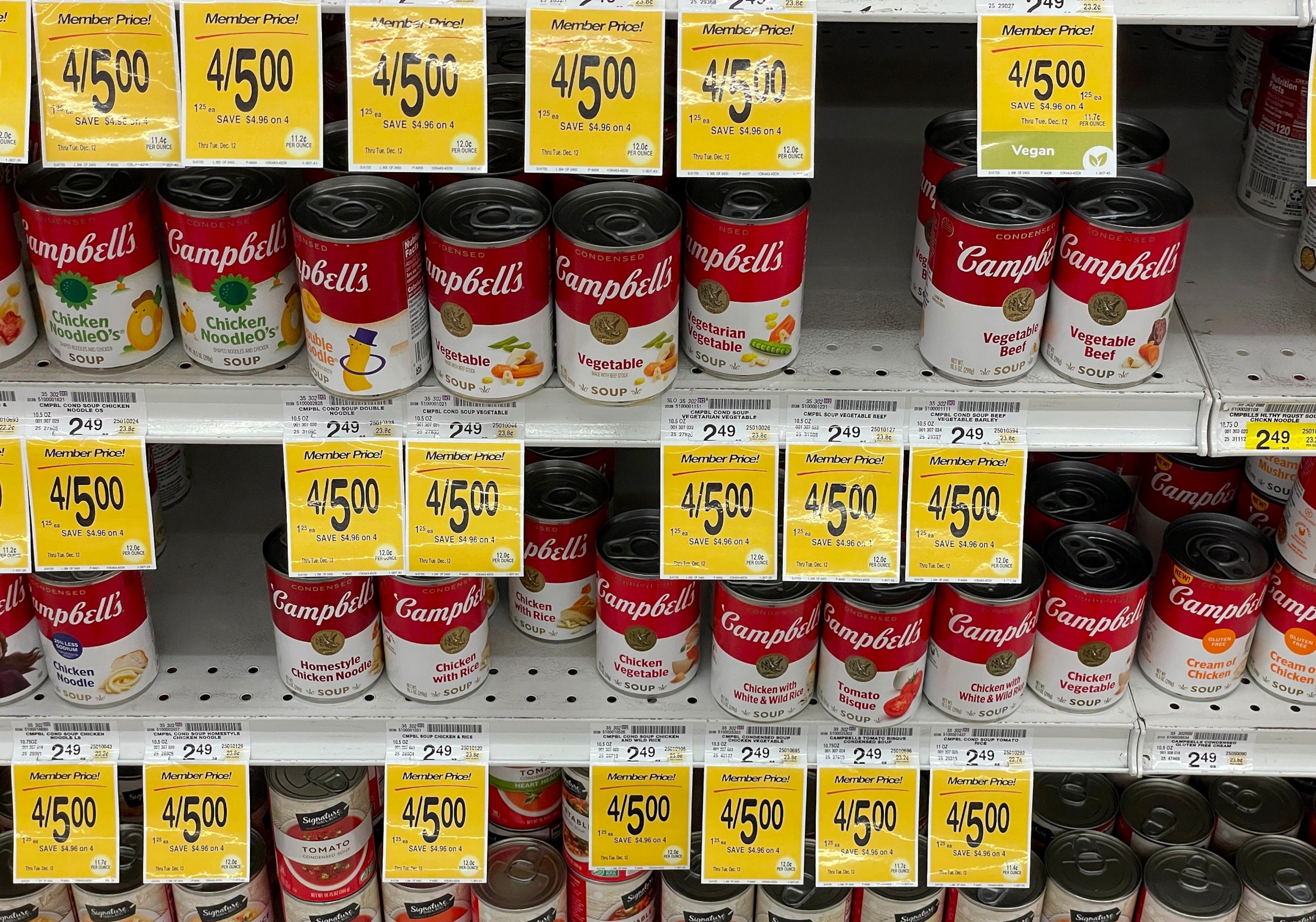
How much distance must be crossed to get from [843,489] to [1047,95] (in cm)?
49

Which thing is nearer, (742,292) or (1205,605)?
(742,292)

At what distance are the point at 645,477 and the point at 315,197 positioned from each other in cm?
74

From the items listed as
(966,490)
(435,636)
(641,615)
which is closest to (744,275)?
(966,490)

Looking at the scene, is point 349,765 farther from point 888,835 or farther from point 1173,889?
point 1173,889

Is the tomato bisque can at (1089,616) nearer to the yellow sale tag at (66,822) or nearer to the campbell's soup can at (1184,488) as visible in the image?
the campbell's soup can at (1184,488)

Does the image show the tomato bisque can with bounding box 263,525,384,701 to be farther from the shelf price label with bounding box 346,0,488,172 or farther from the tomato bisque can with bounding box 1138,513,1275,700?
the tomato bisque can with bounding box 1138,513,1275,700

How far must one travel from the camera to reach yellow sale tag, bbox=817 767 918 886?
185 cm

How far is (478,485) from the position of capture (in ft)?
5.22

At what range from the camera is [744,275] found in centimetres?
149

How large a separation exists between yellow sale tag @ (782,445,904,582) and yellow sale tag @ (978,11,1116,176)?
0.38 meters

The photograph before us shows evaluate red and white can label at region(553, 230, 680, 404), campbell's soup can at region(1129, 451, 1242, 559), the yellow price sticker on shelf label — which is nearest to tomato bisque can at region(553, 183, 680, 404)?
red and white can label at region(553, 230, 680, 404)

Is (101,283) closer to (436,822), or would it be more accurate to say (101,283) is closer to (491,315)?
(491,315)

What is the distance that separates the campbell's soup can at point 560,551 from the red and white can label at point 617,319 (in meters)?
0.30

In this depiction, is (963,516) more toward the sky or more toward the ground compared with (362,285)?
more toward the ground
